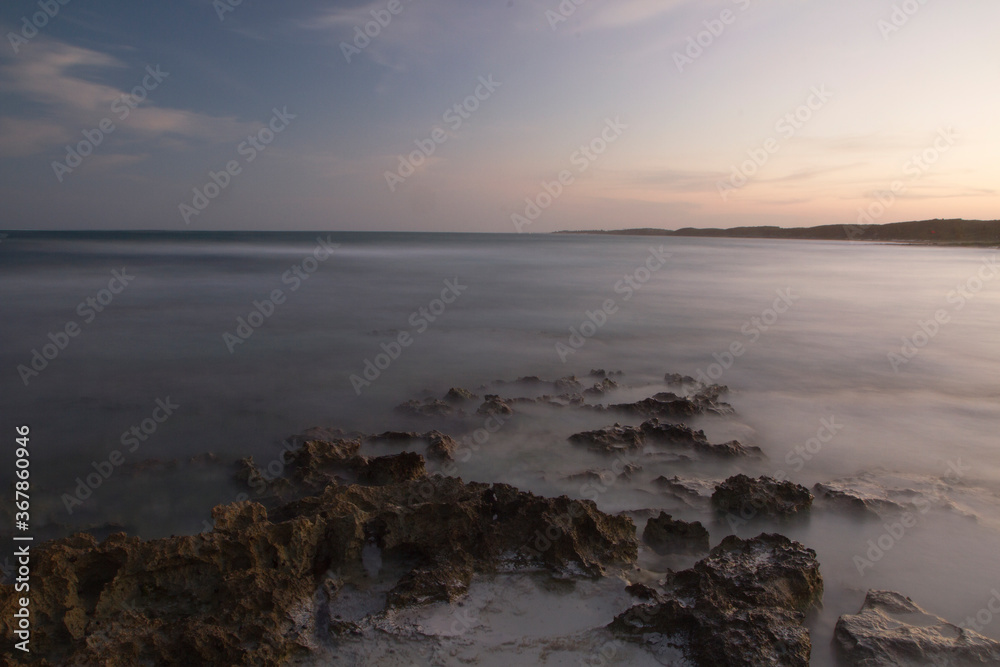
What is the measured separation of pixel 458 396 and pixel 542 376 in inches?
64.0

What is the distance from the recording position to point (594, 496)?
4480mm

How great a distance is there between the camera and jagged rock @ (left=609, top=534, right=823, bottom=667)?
8.79 ft

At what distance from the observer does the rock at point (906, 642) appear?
275 centimetres

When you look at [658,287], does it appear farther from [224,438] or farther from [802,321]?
[224,438]

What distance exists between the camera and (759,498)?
4.23 metres

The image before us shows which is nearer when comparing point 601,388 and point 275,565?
point 275,565

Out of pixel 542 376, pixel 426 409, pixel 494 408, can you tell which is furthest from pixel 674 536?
pixel 542 376

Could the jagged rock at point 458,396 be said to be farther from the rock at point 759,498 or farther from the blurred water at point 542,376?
the rock at point 759,498

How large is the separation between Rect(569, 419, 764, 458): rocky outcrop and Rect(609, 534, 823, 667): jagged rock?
1.88 m

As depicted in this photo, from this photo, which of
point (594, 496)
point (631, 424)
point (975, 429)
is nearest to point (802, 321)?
point (975, 429)

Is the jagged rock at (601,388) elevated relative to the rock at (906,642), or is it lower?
elevated

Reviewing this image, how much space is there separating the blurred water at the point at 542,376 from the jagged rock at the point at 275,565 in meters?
0.99

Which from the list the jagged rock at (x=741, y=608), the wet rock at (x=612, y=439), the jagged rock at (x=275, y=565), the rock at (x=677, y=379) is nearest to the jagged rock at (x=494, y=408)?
the wet rock at (x=612, y=439)

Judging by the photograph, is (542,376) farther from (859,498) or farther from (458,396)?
(859,498)
